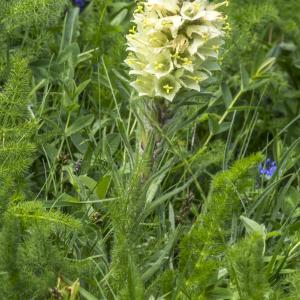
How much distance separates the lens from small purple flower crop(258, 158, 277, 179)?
10.8 feet

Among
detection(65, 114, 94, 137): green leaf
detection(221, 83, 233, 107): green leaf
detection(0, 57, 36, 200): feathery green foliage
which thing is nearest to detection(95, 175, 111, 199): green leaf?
detection(0, 57, 36, 200): feathery green foliage

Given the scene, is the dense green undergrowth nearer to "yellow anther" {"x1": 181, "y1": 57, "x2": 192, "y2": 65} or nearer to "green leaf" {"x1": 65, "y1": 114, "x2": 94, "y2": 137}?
"green leaf" {"x1": 65, "y1": 114, "x2": 94, "y2": 137}

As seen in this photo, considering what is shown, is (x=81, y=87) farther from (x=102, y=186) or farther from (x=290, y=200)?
(x=290, y=200)

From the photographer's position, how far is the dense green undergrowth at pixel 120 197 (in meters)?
2.38

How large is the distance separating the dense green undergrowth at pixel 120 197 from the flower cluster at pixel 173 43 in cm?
9

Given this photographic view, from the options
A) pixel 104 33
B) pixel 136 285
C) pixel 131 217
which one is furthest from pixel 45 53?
pixel 136 285

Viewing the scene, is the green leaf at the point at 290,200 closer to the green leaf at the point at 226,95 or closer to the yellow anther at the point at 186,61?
the green leaf at the point at 226,95

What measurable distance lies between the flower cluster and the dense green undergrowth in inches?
3.4

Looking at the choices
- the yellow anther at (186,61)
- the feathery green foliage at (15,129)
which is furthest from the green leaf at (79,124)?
the yellow anther at (186,61)

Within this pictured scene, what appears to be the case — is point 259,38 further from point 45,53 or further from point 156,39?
point 156,39

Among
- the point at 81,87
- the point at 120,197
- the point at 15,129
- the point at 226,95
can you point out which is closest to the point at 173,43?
the point at 120,197

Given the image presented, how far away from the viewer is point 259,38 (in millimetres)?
4320

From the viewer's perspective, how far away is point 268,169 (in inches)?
140

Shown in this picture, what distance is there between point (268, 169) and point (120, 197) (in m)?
1.17
